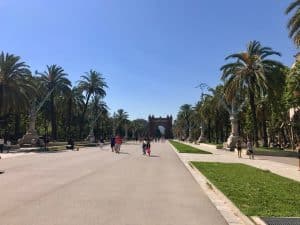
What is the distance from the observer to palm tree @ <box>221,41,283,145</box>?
4822cm

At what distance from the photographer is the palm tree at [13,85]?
5450cm

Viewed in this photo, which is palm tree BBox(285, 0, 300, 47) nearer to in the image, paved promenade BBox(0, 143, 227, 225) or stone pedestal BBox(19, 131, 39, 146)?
paved promenade BBox(0, 143, 227, 225)

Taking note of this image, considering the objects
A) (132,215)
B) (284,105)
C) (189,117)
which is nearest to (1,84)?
(284,105)

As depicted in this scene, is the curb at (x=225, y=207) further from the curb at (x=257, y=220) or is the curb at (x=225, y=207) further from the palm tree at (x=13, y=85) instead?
the palm tree at (x=13, y=85)

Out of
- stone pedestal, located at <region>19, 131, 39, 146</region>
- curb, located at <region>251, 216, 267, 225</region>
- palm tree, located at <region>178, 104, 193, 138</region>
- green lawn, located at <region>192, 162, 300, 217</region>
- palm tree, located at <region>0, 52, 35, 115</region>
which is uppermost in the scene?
palm tree, located at <region>178, 104, 193, 138</region>

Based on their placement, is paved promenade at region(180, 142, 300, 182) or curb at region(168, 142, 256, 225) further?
paved promenade at region(180, 142, 300, 182)

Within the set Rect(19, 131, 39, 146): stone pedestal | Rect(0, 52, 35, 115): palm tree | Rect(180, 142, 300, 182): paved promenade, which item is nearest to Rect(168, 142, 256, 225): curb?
Rect(180, 142, 300, 182): paved promenade

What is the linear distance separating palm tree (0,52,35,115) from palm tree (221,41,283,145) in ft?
73.0

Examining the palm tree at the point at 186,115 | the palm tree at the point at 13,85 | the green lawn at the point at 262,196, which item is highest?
the palm tree at the point at 186,115

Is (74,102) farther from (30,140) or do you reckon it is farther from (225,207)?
(225,207)

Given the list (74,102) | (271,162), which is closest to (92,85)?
(74,102)

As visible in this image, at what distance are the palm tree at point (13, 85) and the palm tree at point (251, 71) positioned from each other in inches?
876

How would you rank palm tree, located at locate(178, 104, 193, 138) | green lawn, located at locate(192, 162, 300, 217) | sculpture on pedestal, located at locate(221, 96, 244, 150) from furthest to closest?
palm tree, located at locate(178, 104, 193, 138) → sculpture on pedestal, located at locate(221, 96, 244, 150) → green lawn, located at locate(192, 162, 300, 217)

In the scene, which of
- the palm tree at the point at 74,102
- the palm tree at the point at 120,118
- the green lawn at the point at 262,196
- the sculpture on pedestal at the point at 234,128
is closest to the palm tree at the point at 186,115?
the palm tree at the point at 120,118
